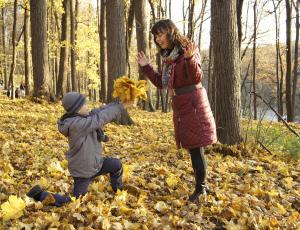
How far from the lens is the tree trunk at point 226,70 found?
718cm

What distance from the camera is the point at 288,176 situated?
6156mm

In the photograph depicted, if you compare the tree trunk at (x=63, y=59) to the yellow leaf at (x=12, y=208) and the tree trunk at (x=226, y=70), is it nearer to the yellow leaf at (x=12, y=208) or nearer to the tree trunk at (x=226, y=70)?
the tree trunk at (x=226, y=70)

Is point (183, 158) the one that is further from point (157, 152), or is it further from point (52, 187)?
point (52, 187)

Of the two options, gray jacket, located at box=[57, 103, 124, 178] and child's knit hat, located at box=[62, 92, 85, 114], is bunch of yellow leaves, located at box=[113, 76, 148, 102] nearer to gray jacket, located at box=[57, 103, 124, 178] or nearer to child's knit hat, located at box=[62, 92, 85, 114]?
gray jacket, located at box=[57, 103, 124, 178]

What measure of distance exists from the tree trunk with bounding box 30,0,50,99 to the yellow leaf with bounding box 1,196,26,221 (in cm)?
1030

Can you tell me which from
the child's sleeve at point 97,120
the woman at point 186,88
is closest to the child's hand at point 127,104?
the child's sleeve at point 97,120

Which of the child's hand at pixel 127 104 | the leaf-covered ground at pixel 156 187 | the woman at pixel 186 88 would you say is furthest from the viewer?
the woman at pixel 186 88

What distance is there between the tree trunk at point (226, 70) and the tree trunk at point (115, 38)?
130 inches

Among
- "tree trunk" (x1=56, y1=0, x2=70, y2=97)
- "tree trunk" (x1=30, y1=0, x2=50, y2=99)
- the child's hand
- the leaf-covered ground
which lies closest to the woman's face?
the child's hand

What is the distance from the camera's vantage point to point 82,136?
392cm

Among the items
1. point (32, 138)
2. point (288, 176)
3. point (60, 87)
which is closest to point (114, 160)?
point (288, 176)

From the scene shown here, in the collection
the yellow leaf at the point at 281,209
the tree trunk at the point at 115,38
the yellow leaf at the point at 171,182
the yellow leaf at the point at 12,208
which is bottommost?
the yellow leaf at the point at 281,209

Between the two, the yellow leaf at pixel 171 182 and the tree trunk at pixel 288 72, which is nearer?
the yellow leaf at pixel 171 182

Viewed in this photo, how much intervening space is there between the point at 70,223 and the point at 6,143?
3.41 metres
